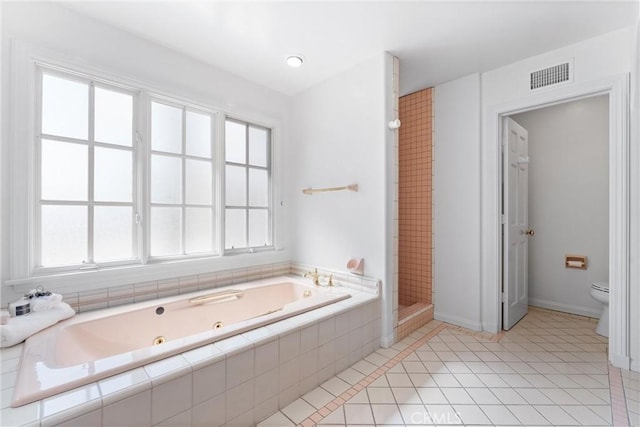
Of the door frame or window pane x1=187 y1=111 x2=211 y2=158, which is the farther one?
window pane x1=187 y1=111 x2=211 y2=158

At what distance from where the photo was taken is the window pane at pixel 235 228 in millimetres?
2642

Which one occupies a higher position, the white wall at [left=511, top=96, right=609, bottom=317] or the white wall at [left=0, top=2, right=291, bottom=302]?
the white wall at [left=0, top=2, right=291, bottom=302]

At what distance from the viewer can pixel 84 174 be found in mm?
1890

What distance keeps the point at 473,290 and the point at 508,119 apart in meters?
1.57

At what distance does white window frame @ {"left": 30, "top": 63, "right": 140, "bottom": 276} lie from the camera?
1.68 m

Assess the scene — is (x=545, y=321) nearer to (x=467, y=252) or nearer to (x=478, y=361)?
(x=467, y=252)

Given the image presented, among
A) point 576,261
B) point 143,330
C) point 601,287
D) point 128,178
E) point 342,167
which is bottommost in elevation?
point 143,330

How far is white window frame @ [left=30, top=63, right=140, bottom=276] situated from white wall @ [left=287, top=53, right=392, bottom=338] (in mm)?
1418

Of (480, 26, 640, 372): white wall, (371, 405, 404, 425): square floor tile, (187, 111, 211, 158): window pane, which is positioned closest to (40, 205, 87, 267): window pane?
(187, 111, 211, 158): window pane

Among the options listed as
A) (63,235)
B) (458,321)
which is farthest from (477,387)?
(63,235)

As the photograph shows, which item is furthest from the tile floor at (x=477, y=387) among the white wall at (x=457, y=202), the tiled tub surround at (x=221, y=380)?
the white wall at (x=457, y=202)

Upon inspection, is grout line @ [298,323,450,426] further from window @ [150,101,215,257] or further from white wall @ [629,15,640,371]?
window @ [150,101,215,257]

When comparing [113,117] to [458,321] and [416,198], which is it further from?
[458,321]

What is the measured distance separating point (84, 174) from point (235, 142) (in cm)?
120
